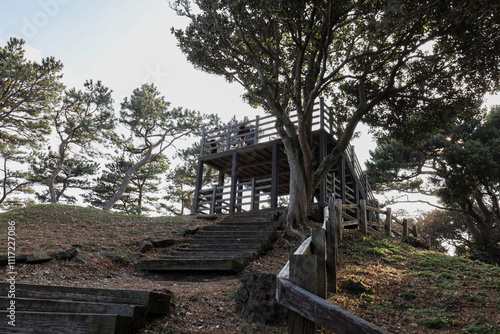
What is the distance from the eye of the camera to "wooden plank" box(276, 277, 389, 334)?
75.9 inches

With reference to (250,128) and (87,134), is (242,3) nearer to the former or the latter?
(250,128)

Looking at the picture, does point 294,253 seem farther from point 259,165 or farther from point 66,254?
point 259,165

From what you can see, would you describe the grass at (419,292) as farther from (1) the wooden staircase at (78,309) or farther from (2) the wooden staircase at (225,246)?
(1) the wooden staircase at (78,309)

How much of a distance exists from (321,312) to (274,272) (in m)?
5.71

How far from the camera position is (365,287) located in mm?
5820

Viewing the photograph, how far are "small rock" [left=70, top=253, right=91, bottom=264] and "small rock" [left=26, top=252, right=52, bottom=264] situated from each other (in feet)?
1.87

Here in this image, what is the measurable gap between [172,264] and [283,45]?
1101 cm

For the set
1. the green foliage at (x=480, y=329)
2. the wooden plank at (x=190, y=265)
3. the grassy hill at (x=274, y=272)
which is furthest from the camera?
the wooden plank at (x=190, y=265)

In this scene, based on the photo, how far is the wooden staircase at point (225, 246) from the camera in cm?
803

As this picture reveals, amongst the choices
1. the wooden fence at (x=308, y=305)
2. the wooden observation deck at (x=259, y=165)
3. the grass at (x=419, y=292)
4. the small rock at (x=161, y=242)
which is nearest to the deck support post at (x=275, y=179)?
the wooden observation deck at (x=259, y=165)

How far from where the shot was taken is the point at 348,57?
41.2 ft

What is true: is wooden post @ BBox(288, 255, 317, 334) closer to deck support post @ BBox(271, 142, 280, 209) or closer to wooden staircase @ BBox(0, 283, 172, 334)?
wooden staircase @ BBox(0, 283, 172, 334)

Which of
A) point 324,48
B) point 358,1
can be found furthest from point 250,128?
point 358,1

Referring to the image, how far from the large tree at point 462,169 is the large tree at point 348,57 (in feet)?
21.5
